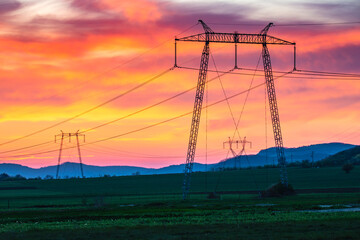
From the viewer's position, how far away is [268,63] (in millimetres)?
136000

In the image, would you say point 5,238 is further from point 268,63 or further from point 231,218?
point 268,63

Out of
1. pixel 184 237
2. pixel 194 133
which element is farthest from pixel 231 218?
pixel 194 133

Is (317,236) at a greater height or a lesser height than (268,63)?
lesser

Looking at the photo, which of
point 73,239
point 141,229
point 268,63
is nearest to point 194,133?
point 268,63

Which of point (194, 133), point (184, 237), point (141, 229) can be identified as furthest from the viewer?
point (194, 133)

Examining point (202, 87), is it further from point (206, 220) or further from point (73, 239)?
point (73, 239)

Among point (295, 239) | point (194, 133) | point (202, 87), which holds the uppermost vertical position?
point (202, 87)

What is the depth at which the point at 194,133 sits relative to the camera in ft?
414

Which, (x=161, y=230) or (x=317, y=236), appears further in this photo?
(x=161, y=230)

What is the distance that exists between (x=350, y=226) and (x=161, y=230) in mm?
17714

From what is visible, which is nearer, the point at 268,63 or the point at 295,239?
the point at 295,239

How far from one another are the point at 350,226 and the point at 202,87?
7351cm

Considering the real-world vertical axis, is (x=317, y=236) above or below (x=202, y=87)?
below

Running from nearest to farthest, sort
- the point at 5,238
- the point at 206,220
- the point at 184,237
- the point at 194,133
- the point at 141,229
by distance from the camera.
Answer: the point at 184,237 < the point at 5,238 < the point at 141,229 < the point at 206,220 < the point at 194,133
